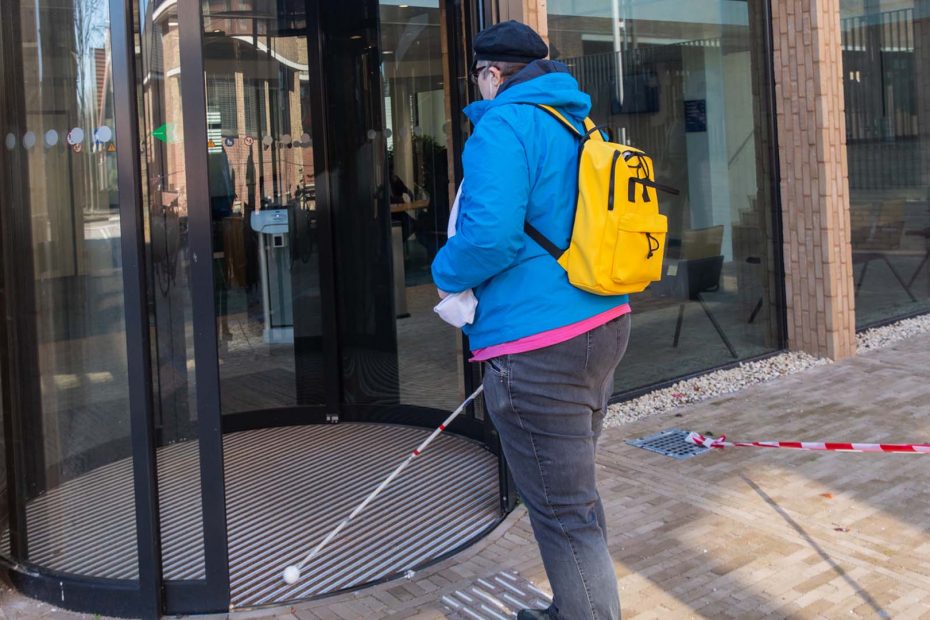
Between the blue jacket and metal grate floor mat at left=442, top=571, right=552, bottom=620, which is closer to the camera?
the blue jacket

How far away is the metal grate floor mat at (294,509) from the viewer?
3875mm

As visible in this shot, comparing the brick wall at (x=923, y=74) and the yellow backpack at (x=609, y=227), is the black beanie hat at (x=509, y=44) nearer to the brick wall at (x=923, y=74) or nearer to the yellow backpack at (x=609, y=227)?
the yellow backpack at (x=609, y=227)

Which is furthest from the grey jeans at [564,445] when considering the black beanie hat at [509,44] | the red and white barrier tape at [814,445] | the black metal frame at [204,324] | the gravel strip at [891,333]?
the gravel strip at [891,333]

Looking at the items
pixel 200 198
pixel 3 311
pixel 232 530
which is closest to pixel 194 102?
pixel 200 198

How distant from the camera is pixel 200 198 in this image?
12.4ft

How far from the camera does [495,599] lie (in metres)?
3.89

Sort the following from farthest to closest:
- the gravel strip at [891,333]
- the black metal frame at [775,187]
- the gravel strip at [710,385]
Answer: the gravel strip at [891,333] → the black metal frame at [775,187] → the gravel strip at [710,385]

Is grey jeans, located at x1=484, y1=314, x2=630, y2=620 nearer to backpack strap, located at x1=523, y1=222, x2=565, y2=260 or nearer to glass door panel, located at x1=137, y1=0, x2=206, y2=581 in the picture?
backpack strap, located at x1=523, y1=222, x2=565, y2=260

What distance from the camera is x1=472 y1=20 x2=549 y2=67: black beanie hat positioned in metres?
3.07

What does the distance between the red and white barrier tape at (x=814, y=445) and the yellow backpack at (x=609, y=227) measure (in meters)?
2.07

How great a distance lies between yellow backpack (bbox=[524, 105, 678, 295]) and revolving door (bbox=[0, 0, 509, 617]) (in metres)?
1.46

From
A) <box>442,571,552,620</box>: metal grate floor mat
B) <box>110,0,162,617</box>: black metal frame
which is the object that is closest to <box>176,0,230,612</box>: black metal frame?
<box>110,0,162,617</box>: black metal frame

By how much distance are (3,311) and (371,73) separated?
2.82 meters

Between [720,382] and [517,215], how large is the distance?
4.74 metres
